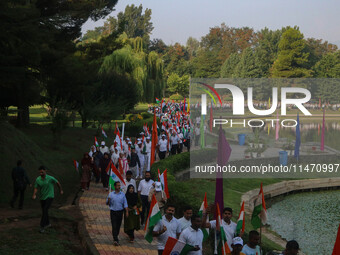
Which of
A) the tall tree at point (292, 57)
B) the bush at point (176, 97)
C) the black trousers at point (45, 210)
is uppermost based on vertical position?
the tall tree at point (292, 57)

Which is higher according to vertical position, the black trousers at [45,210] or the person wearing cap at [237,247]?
the person wearing cap at [237,247]

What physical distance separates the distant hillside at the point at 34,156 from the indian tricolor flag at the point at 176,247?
7.96 meters

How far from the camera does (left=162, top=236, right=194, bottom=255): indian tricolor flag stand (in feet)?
20.5

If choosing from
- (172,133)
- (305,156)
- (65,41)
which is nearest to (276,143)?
(305,156)

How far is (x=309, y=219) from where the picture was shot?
15.8m

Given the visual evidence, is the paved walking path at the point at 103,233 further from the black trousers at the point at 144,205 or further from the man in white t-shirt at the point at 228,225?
the man in white t-shirt at the point at 228,225

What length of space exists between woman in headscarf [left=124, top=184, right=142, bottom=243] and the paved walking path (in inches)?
10.5

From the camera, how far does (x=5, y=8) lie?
48.3ft

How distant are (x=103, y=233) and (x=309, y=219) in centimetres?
823

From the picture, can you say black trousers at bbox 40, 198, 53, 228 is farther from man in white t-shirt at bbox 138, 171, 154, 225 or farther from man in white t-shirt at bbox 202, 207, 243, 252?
man in white t-shirt at bbox 202, 207, 243, 252

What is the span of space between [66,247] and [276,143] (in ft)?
71.8

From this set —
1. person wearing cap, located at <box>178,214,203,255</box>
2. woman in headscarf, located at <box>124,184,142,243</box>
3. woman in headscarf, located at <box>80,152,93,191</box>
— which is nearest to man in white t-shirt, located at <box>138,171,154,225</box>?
woman in headscarf, located at <box>124,184,142,243</box>

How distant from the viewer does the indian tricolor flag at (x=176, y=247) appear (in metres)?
6.26

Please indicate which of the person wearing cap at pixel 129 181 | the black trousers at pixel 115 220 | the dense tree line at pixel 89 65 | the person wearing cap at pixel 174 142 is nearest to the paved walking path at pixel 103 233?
the black trousers at pixel 115 220
